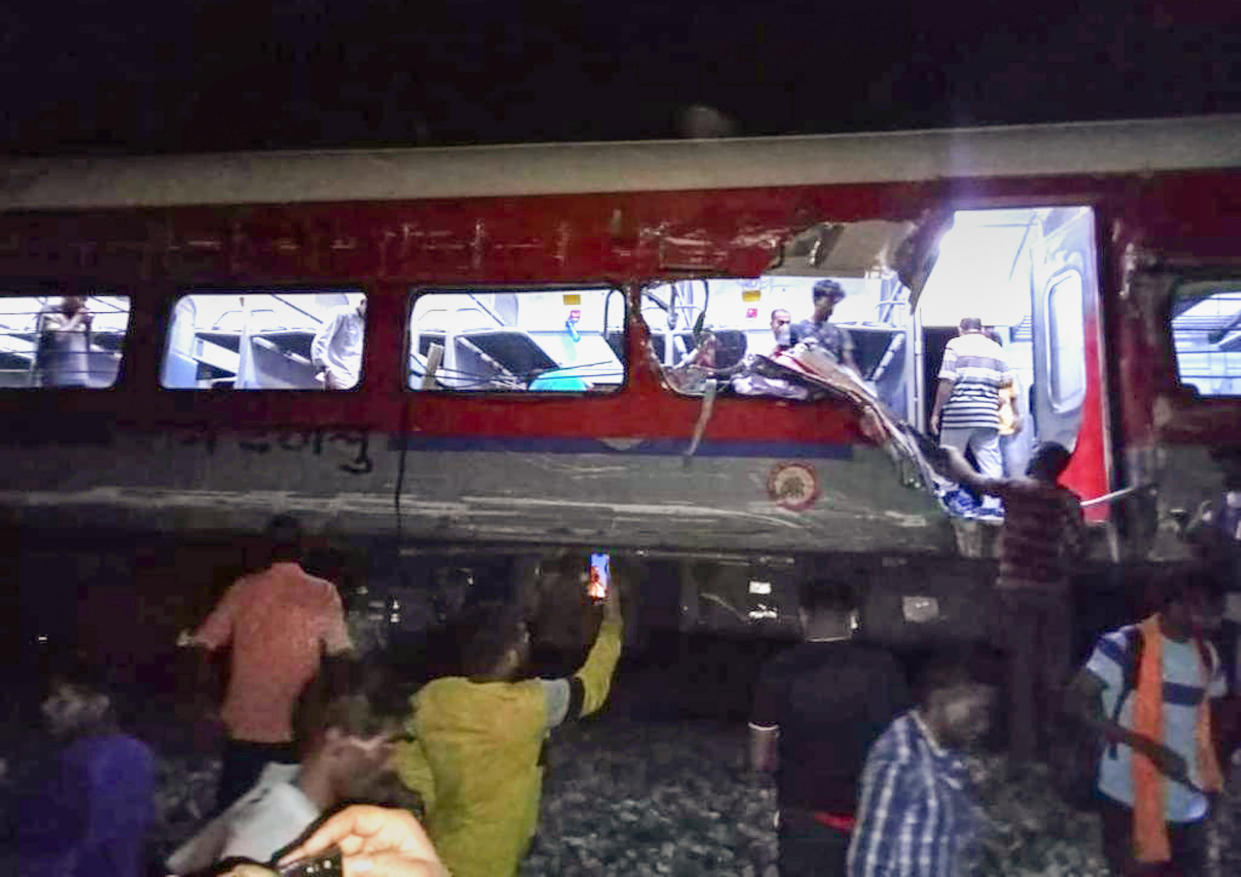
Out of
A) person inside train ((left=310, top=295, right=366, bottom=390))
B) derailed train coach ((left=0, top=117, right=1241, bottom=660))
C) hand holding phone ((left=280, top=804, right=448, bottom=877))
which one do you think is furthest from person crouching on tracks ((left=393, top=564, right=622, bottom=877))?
person inside train ((left=310, top=295, right=366, bottom=390))

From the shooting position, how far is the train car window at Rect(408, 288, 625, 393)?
3111mm

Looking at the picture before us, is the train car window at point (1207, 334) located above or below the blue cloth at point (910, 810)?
above

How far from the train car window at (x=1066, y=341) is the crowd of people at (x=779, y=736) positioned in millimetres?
533

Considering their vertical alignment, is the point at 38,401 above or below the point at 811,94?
below

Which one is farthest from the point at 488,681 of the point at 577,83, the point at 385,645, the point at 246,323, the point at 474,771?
the point at 577,83

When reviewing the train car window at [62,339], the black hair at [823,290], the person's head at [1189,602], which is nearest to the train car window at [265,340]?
the train car window at [62,339]

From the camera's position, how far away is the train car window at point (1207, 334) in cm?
290

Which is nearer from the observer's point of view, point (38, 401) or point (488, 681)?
point (488, 681)

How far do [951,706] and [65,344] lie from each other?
2.91 metres

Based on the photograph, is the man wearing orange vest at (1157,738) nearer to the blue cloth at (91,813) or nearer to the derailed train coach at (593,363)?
the derailed train coach at (593,363)

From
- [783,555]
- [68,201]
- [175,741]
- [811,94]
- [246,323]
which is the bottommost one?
[175,741]

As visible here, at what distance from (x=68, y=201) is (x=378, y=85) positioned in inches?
42.4

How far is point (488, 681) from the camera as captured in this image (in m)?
2.30

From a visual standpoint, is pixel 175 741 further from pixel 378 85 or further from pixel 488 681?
pixel 378 85
